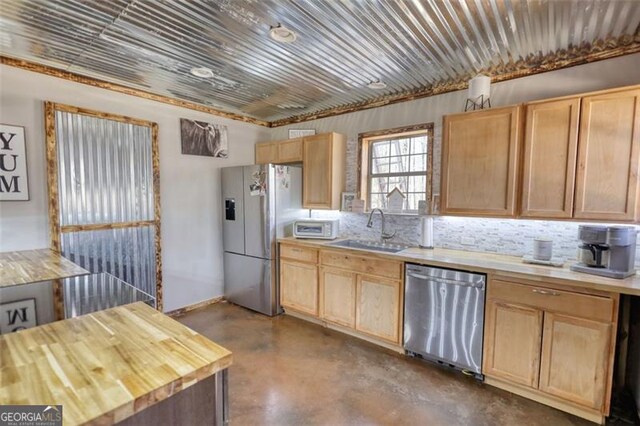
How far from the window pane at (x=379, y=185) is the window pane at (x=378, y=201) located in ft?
0.20

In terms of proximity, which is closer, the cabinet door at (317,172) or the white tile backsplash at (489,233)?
the white tile backsplash at (489,233)

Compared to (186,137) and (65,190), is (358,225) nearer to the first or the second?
(186,137)

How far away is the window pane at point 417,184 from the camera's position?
128 inches

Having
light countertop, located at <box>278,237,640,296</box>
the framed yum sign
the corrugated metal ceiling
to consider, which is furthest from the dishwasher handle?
the framed yum sign

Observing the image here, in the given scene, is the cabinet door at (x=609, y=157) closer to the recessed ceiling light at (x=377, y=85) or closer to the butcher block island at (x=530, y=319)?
the butcher block island at (x=530, y=319)

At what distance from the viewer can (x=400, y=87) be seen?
3.08 m

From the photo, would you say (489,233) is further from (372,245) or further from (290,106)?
(290,106)

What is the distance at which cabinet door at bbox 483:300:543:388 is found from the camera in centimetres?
210

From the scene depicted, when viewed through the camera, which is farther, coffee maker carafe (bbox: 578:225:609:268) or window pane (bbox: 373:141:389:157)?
window pane (bbox: 373:141:389:157)

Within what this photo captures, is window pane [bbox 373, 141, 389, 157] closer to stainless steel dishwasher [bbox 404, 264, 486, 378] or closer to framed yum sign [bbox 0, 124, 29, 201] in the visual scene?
stainless steel dishwasher [bbox 404, 264, 486, 378]

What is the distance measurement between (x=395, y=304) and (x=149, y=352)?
2227 mm

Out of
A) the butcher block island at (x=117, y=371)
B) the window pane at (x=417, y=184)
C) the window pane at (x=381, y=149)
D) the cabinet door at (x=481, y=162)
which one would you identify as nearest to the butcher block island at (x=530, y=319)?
the cabinet door at (x=481, y=162)

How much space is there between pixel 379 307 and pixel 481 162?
1.59 metres

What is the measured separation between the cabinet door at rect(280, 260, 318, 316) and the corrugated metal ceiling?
2015mm
